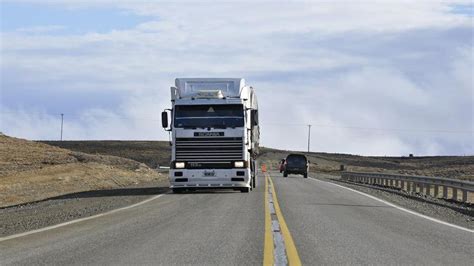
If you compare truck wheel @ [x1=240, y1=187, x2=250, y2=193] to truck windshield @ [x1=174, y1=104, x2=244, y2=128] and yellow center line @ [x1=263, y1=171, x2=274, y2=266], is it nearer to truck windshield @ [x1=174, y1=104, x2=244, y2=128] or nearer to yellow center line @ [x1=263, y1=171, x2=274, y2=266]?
truck windshield @ [x1=174, y1=104, x2=244, y2=128]

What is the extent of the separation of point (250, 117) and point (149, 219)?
1025 cm

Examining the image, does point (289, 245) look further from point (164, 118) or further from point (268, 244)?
point (164, 118)

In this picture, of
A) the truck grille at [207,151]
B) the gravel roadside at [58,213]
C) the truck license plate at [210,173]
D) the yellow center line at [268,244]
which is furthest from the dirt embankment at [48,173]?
the yellow center line at [268,244]

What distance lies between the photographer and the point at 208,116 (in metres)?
25.5

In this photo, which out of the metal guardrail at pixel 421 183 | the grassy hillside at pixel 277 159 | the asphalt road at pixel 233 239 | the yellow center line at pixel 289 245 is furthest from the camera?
the grassy hillside at pixel 277 159

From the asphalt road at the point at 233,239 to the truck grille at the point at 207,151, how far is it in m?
5.28

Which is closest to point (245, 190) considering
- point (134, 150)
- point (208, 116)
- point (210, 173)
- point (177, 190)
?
point (177, 190)

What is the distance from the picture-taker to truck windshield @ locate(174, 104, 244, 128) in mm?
25375

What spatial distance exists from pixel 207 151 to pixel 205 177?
897mm

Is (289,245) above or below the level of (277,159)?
below

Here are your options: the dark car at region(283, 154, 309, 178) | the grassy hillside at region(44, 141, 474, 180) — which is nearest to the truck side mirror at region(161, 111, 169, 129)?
the dark car at region(283, 154, 309, 178)

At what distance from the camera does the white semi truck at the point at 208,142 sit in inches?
995

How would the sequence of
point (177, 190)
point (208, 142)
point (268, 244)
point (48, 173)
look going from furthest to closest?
point (48, 173) < point (177, 190) < point (208, 142) < point (268, 244)

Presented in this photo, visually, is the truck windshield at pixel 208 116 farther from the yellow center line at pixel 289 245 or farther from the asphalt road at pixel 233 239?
the yellow center line at pixel 289 245
